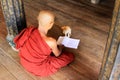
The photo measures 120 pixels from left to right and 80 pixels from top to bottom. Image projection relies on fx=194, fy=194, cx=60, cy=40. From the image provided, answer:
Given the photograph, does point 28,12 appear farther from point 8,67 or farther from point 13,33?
point 8,67

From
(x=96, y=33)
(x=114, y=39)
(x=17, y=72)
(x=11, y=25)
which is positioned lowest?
(x=17, y=72)


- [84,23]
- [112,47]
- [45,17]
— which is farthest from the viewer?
[84,23]

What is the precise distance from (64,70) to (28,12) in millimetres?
1450

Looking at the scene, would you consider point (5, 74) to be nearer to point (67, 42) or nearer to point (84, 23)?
point (67, 42)

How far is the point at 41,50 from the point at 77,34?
88cm

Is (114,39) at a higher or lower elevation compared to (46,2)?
higher

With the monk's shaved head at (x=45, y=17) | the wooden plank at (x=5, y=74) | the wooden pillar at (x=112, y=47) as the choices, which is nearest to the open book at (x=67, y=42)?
the monk's shaved head at (x=45, y=17)

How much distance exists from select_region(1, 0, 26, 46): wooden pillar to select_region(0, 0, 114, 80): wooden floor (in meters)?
0.26

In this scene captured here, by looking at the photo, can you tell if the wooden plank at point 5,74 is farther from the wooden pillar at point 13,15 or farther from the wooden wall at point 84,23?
the wooden wall at point 84,23

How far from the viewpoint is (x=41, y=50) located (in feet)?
6.06

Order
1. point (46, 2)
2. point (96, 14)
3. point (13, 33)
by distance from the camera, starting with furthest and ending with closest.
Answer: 1. point (46, 2)
2. point (96, 14)
3. point (13, 33)

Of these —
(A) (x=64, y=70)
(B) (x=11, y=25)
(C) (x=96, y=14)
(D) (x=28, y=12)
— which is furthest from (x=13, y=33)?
(C) (x=96, y=14)

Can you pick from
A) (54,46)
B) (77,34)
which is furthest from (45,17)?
(77,34)

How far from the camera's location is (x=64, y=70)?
203 cm
